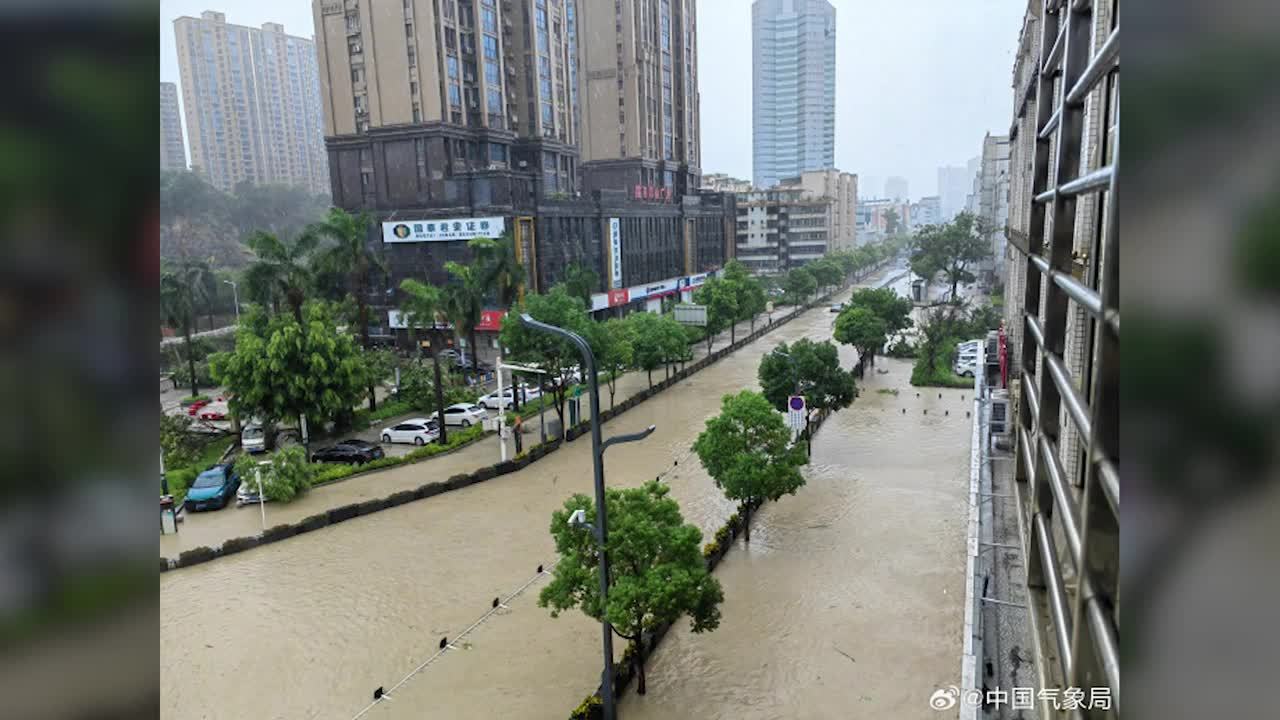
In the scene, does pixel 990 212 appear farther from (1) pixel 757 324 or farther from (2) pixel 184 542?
(2) pixel 184 542

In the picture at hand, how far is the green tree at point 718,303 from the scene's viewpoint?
4047 centimetres

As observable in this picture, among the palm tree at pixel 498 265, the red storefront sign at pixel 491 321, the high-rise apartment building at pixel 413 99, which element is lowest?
the red storefront sign at pixel 491 321

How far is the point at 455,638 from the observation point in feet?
44.1

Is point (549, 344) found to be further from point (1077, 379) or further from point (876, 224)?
point (876, 224)

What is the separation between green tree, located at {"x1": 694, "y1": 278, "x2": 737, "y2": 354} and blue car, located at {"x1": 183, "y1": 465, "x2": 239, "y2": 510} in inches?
949

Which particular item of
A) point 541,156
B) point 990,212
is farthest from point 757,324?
point 990,212

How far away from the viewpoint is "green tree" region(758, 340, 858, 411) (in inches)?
942

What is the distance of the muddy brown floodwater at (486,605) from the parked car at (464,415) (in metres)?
5.59

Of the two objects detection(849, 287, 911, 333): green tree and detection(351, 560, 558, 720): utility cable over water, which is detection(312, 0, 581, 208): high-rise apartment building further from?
detection(351, 560, 558, 720): utility cable over water

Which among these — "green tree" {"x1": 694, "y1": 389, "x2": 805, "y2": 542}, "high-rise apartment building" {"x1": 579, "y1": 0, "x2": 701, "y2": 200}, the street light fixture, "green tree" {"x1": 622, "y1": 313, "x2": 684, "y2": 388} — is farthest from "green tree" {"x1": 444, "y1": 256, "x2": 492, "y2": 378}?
"high-rise apartment building" {"x1": 579, "y1": 0, "x2": 701, "y2": 200}

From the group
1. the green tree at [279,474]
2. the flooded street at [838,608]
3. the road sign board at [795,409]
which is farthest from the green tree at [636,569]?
the green tree at [279,474]

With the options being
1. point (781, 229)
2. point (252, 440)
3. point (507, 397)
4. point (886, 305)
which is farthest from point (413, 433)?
point (781, 229)

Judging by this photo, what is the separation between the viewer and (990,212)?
67750 mm

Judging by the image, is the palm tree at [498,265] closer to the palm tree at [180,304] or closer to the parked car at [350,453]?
the parked car at [350,453]
